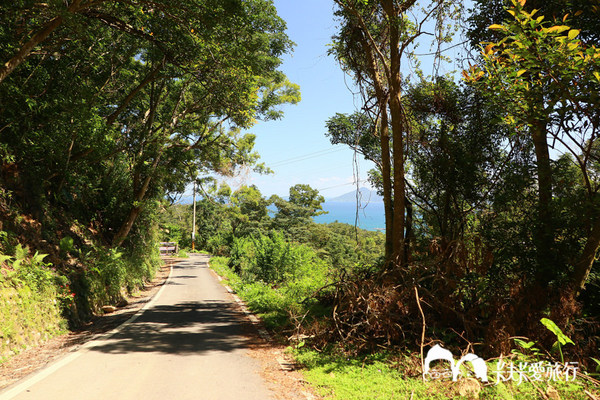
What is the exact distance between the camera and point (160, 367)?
5754mm

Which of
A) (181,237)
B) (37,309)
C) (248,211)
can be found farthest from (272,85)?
(181,237)

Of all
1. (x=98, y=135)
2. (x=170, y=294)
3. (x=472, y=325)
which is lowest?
(x=170, y=294)

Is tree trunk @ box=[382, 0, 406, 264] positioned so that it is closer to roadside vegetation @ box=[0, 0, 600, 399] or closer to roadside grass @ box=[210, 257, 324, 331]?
roadside vegetation @ box=[0, 0, 600, 399]

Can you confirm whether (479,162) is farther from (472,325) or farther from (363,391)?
(363,391)

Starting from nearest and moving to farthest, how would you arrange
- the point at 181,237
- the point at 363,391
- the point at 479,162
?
the point at 363,391 → the point at 479,162 → the point at 181,237

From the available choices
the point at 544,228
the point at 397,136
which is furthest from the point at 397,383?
the point at 397,136

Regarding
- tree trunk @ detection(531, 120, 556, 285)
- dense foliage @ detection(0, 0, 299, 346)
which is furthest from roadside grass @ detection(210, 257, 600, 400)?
dense foliage @ detection(0, 0, 299, 346)

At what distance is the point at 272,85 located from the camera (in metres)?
17.9

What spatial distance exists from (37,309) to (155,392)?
14.9 feet

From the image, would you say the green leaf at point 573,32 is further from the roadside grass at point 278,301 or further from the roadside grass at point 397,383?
the roadside grass at point 278,301

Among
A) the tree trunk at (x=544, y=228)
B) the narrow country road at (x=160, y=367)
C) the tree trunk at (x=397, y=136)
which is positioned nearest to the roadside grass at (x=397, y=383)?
the narrow country road at (x=160, y=367)

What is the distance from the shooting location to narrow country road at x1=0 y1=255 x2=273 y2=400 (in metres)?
4.72

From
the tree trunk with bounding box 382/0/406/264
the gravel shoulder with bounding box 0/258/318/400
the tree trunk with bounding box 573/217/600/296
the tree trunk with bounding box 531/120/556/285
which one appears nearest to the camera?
the gravel shoulder with bounding box 0/258/318/400

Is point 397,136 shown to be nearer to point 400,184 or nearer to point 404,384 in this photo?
point 400,184
